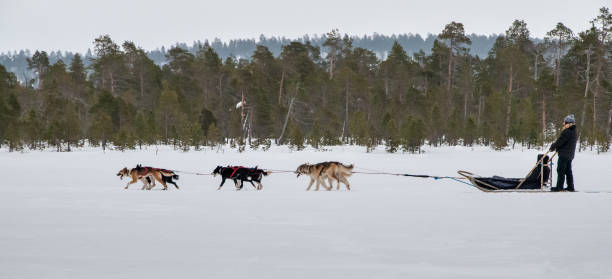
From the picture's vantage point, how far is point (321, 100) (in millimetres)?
40094

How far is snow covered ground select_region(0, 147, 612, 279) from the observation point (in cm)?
342

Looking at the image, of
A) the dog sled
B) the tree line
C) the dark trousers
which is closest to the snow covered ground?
the dog sled

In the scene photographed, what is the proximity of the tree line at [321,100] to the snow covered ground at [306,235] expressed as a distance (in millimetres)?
19037

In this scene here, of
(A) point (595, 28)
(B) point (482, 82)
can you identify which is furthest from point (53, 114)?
(A) point (595, 28)

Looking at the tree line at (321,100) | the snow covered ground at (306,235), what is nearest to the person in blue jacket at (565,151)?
the snow covered ground at (306,235)

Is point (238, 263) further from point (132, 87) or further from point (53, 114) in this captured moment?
point (132, 87)

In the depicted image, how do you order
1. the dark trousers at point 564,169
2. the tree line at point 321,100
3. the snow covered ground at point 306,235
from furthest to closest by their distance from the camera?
the tree line at point 321,100
the dark trousers at point 564,169
the snow covered ground at point 306,235

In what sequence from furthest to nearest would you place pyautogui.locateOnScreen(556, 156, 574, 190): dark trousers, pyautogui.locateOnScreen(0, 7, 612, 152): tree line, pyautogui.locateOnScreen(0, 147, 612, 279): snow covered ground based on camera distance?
pyautogui.locateOnScreen(0, 7, 612, 152): tree line
pyautogui.locateOnScreen(556, 156, 574, 190): dark trousers
pyautogui.locateOnScreen(0, 147, 612, 279): snow covered ground

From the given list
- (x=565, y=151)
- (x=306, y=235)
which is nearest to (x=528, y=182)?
(x=565, y=151)

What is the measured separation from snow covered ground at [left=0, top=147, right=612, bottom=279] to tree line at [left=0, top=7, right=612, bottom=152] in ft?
62.5

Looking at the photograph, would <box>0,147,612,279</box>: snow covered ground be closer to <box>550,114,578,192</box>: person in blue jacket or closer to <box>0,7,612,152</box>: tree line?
<box>550,114,578,192</box>: person in blue jacket

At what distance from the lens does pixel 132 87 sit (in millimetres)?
45281

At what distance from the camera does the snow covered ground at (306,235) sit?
11.2ft

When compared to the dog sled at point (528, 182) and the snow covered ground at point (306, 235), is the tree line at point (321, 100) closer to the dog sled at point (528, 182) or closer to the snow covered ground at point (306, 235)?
the dog sled at point (528, 182)
